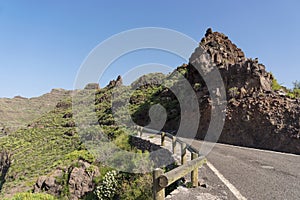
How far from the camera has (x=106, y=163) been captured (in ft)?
51.3

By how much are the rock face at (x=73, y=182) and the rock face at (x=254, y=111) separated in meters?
8.87

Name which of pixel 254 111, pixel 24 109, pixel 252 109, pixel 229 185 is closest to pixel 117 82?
pixel 252 109

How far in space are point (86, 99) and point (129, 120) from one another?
170ft

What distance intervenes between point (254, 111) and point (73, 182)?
12.7 metres

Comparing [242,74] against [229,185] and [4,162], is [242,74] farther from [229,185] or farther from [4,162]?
[4,162]

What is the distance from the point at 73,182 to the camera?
14.8 metres

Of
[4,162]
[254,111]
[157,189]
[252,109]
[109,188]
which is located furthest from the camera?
[4,162]

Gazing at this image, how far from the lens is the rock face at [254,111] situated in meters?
12.6

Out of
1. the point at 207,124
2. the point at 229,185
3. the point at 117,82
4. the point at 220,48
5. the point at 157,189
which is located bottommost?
the point at 229,185

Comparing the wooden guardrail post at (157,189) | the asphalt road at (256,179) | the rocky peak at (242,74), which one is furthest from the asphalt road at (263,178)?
the rocky peak at (242,74)

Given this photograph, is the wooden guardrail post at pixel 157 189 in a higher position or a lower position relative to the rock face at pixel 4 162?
higher

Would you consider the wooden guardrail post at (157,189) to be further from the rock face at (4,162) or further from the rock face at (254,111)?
the rock face at (4,162)

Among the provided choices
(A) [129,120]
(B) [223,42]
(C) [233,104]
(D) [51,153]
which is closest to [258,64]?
(C) [233,104]

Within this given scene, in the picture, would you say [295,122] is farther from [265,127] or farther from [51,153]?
[51,153]
